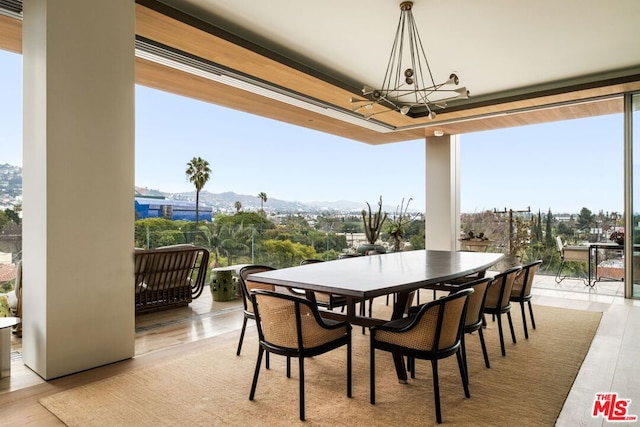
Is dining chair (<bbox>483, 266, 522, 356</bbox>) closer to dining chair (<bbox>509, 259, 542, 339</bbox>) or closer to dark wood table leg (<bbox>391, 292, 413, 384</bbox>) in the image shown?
dining chair (<bbox>509, 259, 542, 339</bbox>)

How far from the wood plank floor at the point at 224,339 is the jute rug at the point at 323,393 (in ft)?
0.35

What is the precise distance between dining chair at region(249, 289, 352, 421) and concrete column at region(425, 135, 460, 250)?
5.94 metres

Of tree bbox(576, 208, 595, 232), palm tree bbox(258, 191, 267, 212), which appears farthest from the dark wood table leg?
palm tree bbox(258, 191, 267, 212)

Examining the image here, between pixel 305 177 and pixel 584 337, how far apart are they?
9.88 meters

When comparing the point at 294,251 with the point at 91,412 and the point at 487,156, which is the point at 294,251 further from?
the point at 91,412

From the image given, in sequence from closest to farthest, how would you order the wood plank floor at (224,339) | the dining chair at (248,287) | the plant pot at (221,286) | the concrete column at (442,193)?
the wood plank floor at (224,339) → the dining chair at (248,287) → the plant pot at (221,286) → the concrete column at (442,193)

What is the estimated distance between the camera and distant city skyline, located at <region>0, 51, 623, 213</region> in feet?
25.9

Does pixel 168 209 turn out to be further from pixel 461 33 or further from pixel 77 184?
pixel 461 33

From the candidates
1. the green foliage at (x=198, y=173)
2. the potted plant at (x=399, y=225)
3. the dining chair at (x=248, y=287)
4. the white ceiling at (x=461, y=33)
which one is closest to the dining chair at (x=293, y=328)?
the dining chair at (x=248, y=287)

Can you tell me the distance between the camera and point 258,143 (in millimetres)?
13039

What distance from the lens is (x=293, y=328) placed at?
245 centimetres

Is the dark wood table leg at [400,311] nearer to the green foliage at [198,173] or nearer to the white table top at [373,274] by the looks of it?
the white table top at [373,274]

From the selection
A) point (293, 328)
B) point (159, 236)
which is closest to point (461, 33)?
point (293, 328)

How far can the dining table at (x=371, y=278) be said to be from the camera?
102 inches
